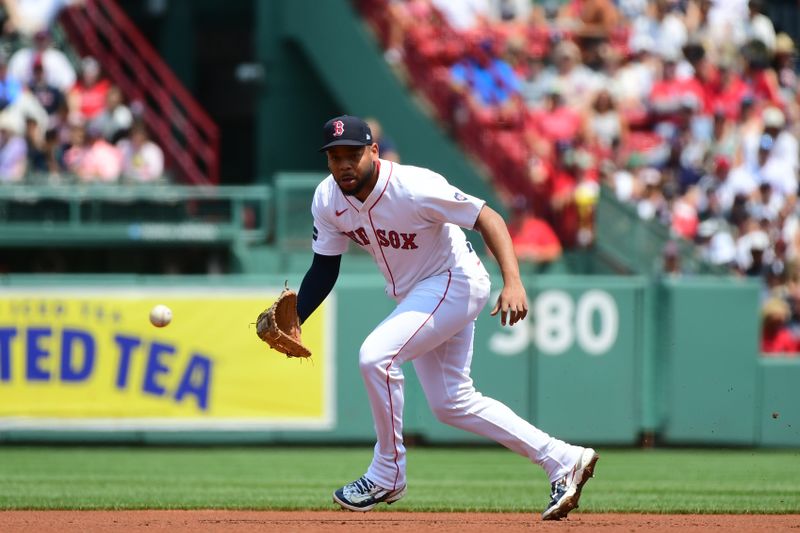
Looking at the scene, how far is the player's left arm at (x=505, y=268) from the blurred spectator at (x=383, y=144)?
554 centimetres

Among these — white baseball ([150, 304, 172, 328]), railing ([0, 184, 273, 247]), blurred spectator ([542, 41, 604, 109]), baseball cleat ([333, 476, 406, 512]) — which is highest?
blurred spectator ([542, 41, 604, 109])

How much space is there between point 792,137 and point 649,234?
3580 mm

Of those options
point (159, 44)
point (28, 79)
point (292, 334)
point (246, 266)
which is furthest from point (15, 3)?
point (292, 334)

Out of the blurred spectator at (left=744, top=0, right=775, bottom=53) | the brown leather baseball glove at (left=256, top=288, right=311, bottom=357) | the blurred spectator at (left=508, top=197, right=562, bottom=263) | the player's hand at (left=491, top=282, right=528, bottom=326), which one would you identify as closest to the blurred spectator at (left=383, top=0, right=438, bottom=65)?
the blurred spectator at (left=508, top=197, right=562, bottom=263)

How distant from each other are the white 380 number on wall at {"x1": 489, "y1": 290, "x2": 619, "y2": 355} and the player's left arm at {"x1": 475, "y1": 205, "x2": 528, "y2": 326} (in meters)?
5.63

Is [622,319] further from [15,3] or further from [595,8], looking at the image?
[15,3]

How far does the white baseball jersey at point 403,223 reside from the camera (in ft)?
22.0

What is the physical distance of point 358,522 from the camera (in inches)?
270

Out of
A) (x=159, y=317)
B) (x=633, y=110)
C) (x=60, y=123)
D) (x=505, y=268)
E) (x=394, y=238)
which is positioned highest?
(x=633, y=110)

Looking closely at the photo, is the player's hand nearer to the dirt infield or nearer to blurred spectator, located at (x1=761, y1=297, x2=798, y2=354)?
the dirt infield

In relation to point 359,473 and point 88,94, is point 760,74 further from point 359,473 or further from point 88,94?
point 359,473

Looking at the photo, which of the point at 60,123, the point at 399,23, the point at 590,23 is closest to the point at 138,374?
the point at 60,123

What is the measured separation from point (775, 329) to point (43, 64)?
27.0 ft

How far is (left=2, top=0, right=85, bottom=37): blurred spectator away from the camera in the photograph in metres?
15.8
